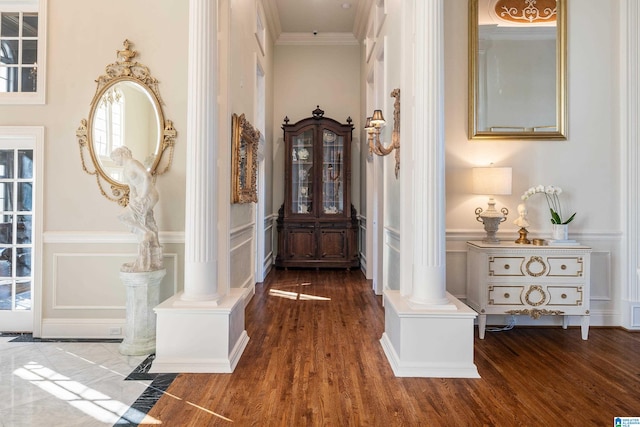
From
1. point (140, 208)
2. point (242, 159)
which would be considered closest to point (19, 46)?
point (140, 208)

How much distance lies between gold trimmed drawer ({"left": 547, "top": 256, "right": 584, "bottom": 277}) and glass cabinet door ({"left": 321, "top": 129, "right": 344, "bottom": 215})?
3.71 metres

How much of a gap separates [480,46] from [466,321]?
2660 millimetres

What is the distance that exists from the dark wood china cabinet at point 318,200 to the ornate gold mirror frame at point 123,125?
336cm

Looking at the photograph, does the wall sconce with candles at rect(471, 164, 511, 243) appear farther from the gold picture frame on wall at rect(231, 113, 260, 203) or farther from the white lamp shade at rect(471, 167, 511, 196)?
the gold picture frame on wall at rect(231, 113, 260, 203)

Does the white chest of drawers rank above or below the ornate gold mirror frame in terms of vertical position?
below

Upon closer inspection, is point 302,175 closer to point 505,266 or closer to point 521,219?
point 521,219

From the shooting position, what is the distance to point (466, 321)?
8.89 feet

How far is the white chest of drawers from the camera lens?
11.2 ft

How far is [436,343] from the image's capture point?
8.92 feet

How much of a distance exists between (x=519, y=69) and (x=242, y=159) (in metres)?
2.93

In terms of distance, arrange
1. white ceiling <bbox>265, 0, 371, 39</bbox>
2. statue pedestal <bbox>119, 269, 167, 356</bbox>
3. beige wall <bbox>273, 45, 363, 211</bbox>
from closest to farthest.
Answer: statue pedestal <bbox>119, 269, 167, 356</bbox> → white ceiling <bbox>265, 0, 371, 39</bbox> → beige wall <bbox>273, 45, 363, 211</bbox>

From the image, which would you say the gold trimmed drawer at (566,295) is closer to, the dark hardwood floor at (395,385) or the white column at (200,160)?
the dark hardwood floor at (395,385)

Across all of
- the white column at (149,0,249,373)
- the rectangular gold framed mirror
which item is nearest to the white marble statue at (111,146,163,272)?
the white column at (149,0,249,373)

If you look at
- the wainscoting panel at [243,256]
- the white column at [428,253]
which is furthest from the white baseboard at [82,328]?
the white column at [428,253]
